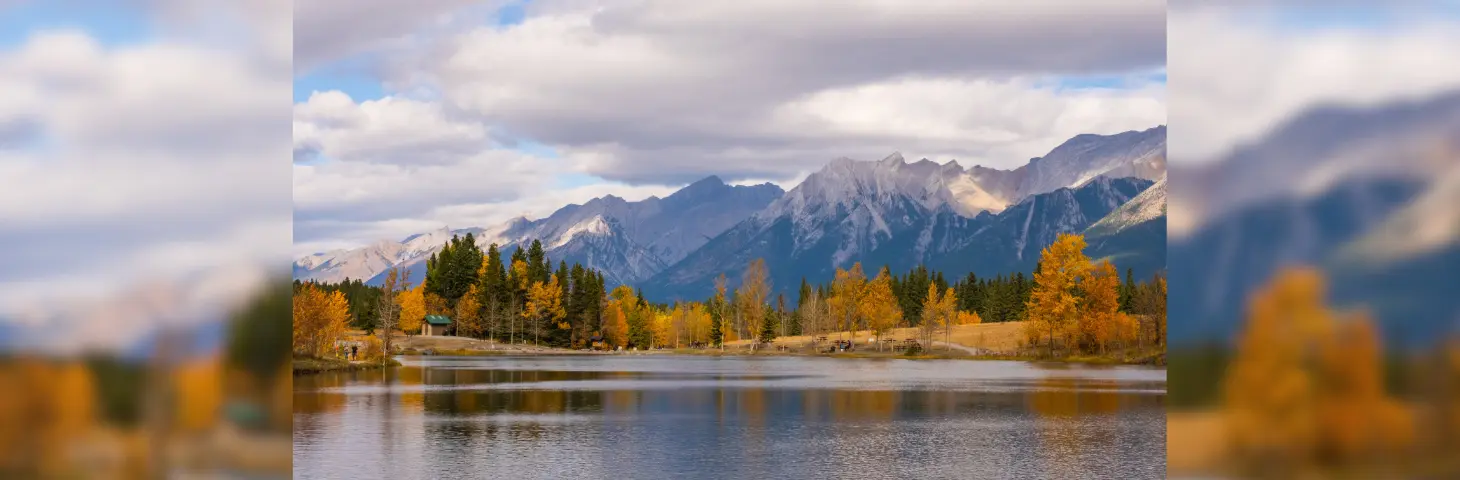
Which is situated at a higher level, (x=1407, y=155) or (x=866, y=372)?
(x=1407, y=155)

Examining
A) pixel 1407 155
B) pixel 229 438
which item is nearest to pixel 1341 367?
pixel 1407 155

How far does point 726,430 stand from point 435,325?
359ft

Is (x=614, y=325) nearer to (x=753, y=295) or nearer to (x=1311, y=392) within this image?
(x=753, y=295)

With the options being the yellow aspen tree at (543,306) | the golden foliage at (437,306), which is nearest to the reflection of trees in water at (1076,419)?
the yellow aspen tree at (543,306)

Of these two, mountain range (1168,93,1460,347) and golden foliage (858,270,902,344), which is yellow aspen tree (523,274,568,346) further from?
mountain range (1168,93,1460,347)

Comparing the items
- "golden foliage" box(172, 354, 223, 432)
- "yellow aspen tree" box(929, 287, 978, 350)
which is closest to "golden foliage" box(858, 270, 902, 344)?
"yellow aspen tree" box(929, 287, 978, 350)

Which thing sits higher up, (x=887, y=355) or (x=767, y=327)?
(x=767, y=327)

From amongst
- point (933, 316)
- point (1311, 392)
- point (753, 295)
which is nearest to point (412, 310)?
point (753, 295)

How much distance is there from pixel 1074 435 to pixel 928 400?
14.4m

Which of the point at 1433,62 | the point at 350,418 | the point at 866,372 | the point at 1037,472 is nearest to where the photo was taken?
the point at 1433,62

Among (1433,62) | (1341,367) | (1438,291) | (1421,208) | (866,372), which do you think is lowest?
(866,372)

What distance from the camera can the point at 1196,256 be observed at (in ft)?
41.7

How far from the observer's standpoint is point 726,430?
34.8 meters

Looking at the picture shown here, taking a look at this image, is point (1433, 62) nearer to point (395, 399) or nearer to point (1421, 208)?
point (1421, 208)
